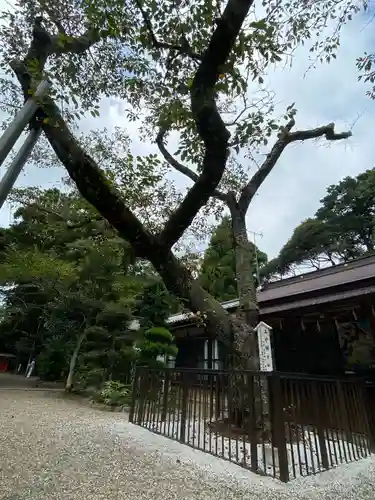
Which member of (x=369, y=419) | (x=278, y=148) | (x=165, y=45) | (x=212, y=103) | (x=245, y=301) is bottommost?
(x=369, y=419)

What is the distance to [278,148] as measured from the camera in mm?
6590

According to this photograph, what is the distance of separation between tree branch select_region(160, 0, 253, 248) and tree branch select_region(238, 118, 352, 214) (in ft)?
9.03

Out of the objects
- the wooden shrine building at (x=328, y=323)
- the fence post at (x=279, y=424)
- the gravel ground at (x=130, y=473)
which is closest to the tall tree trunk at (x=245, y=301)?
the wooden shrine building at (x=328, y=323)

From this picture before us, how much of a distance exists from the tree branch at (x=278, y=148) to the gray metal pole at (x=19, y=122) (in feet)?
13.9

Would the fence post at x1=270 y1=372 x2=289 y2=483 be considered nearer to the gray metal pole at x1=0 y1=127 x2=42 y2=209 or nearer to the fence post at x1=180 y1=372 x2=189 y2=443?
the fence post at x1=180 y1=372 x2=189 y2=443

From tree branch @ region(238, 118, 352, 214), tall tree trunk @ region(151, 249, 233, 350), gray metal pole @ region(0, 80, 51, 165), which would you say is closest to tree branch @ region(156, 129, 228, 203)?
tree branch @ region(238, 118, 352, 214)

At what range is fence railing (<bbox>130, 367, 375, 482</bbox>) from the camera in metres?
3.51

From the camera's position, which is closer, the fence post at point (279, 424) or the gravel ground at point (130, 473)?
the gravel ground at point (130, 473)

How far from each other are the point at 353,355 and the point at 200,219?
4.64 meters

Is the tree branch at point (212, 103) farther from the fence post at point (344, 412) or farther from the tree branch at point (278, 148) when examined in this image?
the fence post at point (344, 412)

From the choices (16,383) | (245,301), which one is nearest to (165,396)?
(245,301)

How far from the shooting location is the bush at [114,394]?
7586 mm

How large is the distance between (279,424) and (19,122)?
3941mm

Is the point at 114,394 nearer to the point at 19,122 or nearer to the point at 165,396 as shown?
the point at 165,396
